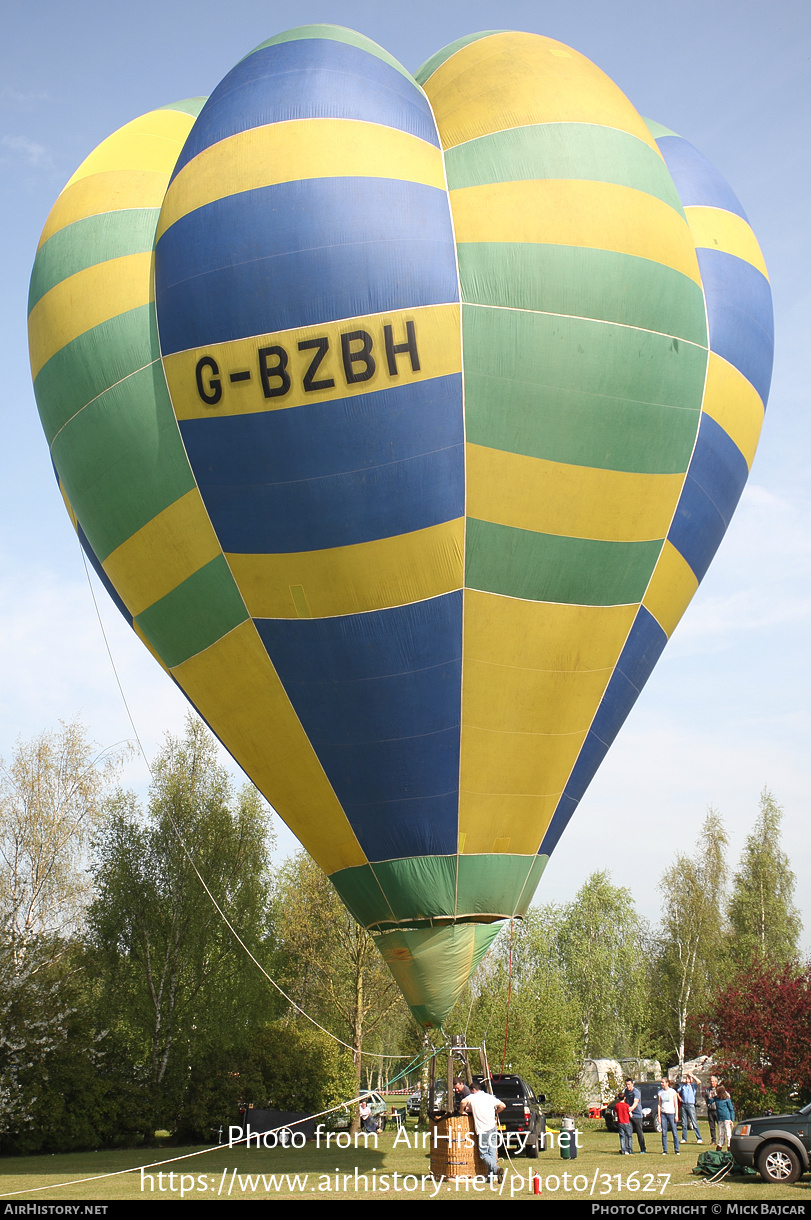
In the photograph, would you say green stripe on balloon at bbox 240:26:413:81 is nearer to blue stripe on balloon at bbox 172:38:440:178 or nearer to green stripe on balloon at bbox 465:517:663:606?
blue stripe on balloon at bbox 172:38:440:178

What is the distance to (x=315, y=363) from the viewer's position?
852 cm

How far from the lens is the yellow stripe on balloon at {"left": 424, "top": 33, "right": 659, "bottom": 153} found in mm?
9266

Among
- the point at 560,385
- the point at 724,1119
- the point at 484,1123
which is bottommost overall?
the point at 724,1119

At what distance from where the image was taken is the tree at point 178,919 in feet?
68.9

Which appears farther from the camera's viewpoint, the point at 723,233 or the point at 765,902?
the point at 765,902

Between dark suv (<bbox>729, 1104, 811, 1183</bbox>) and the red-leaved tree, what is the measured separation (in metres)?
5.99

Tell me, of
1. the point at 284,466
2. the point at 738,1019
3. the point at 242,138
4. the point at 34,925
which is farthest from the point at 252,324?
the point at 34,925

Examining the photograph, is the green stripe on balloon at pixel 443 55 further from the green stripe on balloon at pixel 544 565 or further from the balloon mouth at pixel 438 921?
the balloon mouth at pixel 438 921

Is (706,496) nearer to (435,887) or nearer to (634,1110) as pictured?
(435,887)

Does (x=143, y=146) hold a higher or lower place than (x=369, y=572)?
higher

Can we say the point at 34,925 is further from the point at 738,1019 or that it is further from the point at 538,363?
the point at 538,363

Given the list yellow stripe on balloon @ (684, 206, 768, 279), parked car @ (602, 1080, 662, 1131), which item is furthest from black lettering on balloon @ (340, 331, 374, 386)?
parked car @ (602, 1080, 662, 1131)

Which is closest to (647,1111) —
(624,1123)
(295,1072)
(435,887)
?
(624,1123)

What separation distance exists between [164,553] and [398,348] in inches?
122
